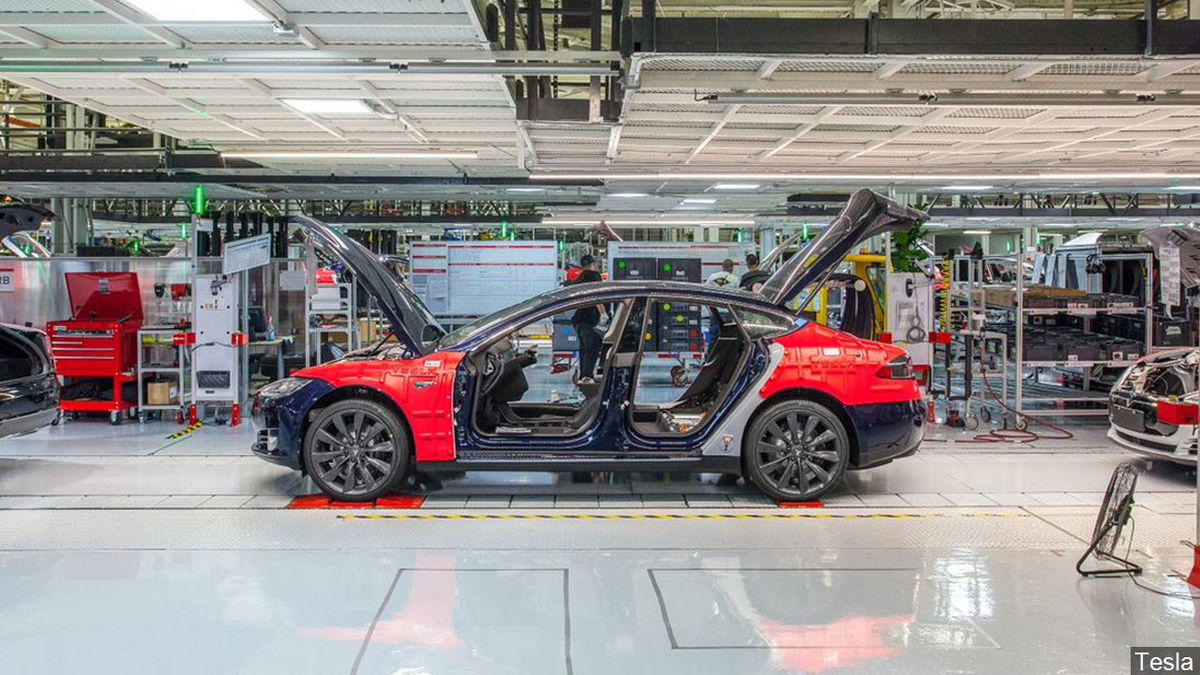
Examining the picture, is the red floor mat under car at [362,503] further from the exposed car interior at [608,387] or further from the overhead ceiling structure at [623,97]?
the overhead ceiling structure at [623,97]

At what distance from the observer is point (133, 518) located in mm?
5336

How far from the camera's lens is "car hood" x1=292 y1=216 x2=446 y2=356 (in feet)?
19.3

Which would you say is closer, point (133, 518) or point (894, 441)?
point (133, 518)

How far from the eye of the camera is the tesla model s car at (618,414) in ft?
18.2

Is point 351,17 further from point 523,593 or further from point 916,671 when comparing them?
point 916,671

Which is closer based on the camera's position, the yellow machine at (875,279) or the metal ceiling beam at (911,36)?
the metal ceiling beam at (911,36)

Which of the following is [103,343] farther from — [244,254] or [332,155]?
[332,155]

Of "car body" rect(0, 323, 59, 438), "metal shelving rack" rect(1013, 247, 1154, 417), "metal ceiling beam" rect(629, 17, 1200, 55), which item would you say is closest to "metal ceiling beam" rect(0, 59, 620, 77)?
"metal ceiling beam" rect(629, 17, 1200, 55)

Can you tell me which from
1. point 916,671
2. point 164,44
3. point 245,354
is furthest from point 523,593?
point 245,354

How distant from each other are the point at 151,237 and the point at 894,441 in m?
25.8

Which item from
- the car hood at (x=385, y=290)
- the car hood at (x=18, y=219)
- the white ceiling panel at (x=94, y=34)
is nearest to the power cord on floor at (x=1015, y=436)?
the car hood at (x=385, y=290)

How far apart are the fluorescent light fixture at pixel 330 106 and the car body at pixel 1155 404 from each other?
6572mm

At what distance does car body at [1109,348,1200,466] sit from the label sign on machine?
26.4 feet

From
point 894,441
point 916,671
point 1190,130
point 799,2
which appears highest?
point 799,2
